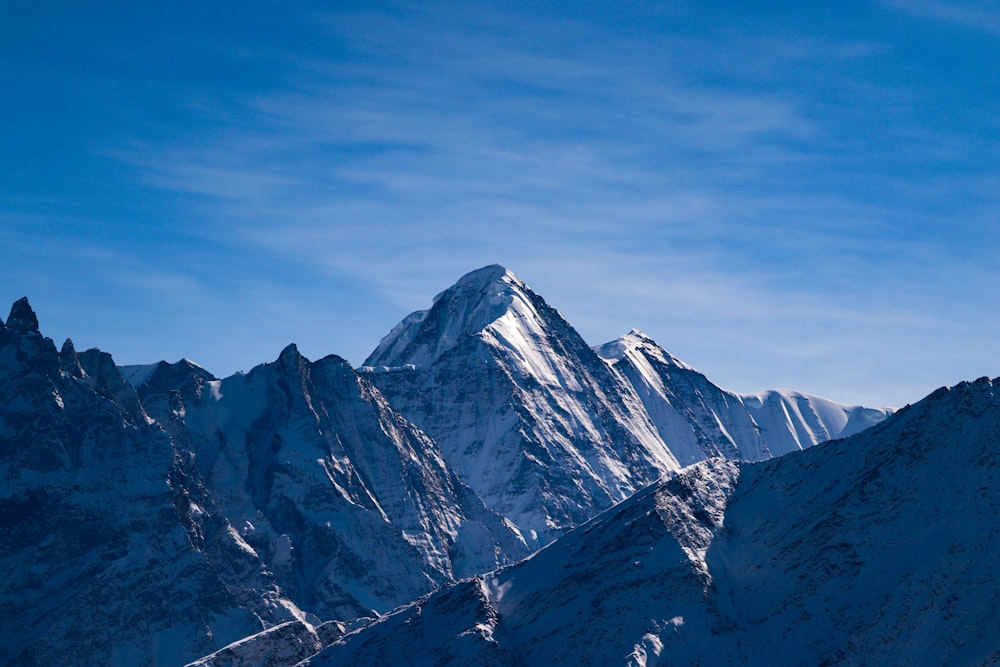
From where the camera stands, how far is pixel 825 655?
196500mm

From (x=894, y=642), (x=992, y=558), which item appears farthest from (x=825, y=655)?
(x=992, y=558)

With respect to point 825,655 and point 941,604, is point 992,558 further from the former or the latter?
point 825,655

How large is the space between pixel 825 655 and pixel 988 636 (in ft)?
58.0

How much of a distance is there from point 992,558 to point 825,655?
2024 centimetres

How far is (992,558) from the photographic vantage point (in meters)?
197

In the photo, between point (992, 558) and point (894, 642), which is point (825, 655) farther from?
point (992, 558)

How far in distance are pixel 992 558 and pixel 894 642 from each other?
47.0ft

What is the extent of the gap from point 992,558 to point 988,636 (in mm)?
11849

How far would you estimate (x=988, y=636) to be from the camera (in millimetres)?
187250

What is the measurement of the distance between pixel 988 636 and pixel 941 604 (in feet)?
25.7

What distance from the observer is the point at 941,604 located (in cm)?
19412

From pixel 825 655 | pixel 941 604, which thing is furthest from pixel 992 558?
pixel 825 655

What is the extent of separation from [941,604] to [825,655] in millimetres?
13121
